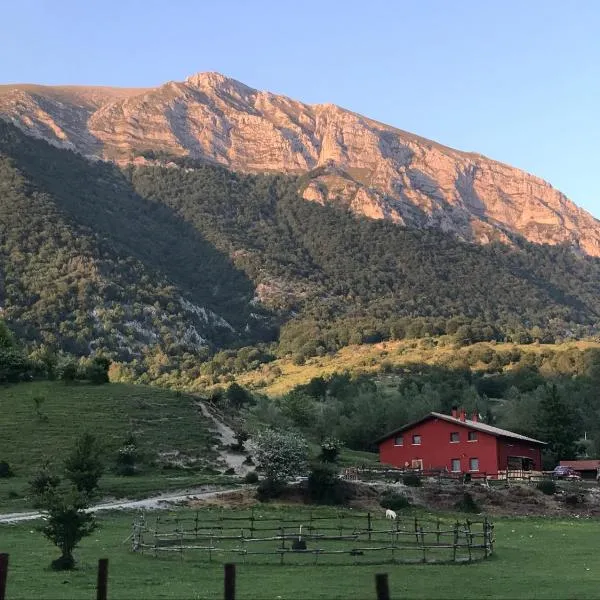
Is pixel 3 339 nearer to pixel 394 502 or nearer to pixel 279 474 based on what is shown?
pixel 279 474

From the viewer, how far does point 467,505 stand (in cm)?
6150

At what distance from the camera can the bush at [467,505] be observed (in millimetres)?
61219

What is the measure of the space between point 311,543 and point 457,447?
4871cm

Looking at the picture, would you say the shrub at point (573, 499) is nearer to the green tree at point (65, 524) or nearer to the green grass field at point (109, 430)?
the green grass field at point (109, 430)

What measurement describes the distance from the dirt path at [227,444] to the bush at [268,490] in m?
13.7

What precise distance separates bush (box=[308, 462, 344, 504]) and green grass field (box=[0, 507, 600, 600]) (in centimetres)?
2142

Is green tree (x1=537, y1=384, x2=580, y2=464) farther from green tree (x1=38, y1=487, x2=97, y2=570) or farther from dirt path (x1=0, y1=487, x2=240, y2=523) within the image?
green tree (x1=38, y1=487, x2=97, y2=570)

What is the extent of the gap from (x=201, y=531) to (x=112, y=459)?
34.5 meters

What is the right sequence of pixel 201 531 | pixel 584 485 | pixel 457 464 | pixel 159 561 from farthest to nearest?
pixel 457 464 < pixel 584 485 < pixel 201 531 < pixel 159 561

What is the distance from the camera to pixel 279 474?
64000 mm

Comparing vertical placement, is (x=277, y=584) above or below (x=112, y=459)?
below

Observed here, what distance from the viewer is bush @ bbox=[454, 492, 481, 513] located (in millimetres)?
61219

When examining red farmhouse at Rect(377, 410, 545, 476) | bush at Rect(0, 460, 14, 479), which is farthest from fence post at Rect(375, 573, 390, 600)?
red farmhouse at Rect(377, 410, 545, 476)

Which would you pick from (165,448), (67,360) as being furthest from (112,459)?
(67,360)
